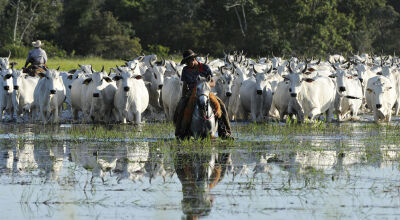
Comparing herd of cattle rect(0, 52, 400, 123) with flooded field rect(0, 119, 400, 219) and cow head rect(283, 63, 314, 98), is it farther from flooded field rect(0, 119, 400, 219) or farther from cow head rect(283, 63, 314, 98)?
flooded field rect(0, 119, 400, 219)

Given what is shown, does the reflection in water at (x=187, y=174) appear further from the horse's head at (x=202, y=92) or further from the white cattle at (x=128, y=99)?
the white cattle at (x=128, y=99)

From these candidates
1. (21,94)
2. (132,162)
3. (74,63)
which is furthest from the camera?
(74,63)

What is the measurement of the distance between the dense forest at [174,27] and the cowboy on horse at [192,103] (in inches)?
1776

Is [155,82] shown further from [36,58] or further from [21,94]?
[21,94]

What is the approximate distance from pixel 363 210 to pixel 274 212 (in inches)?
31.2

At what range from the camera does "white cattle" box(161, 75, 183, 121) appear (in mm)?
22578

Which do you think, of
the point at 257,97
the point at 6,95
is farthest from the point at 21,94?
the point at 257,97

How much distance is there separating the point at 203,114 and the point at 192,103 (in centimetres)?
26

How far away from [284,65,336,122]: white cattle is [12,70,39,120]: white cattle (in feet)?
22.7

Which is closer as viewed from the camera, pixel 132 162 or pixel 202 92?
pixel 132 162

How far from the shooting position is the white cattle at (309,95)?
854 inches

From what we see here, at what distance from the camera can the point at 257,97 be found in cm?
2302

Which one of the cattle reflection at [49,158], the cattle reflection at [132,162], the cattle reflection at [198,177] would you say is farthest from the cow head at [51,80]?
the cattle reflection at [198,177]

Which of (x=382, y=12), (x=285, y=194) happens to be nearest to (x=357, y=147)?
(x=285, y=194)
